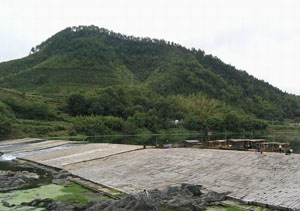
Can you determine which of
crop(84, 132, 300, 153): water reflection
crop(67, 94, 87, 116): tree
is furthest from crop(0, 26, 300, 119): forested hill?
crop(84, 132, 300, 153): water reflection

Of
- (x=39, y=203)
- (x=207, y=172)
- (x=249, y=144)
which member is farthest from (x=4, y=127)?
(x=207, y=172)

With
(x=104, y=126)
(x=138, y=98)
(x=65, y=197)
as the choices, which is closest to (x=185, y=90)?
(x=138, y=98)

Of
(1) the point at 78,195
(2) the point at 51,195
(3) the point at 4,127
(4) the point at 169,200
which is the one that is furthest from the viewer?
(3) the point at 4,127

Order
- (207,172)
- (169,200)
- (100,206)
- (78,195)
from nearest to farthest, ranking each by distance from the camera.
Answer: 1. (100,206)
2. (169,200)
3. (78,195)
4. (207,172)

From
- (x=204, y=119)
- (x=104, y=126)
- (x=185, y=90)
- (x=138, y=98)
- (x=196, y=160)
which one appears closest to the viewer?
(x=196, y=160)

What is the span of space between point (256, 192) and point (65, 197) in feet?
30.6

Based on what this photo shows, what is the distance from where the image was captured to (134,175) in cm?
1966

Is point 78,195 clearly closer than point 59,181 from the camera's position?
Yes

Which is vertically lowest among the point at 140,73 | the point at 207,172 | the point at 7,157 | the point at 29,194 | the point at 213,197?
the point at 7,157

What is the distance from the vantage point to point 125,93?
104 meters

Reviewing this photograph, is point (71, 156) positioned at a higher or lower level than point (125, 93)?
lower

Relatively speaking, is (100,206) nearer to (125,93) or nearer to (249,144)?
(249,144)

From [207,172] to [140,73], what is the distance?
15050cm

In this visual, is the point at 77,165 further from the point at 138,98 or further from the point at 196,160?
the point at 138,98
